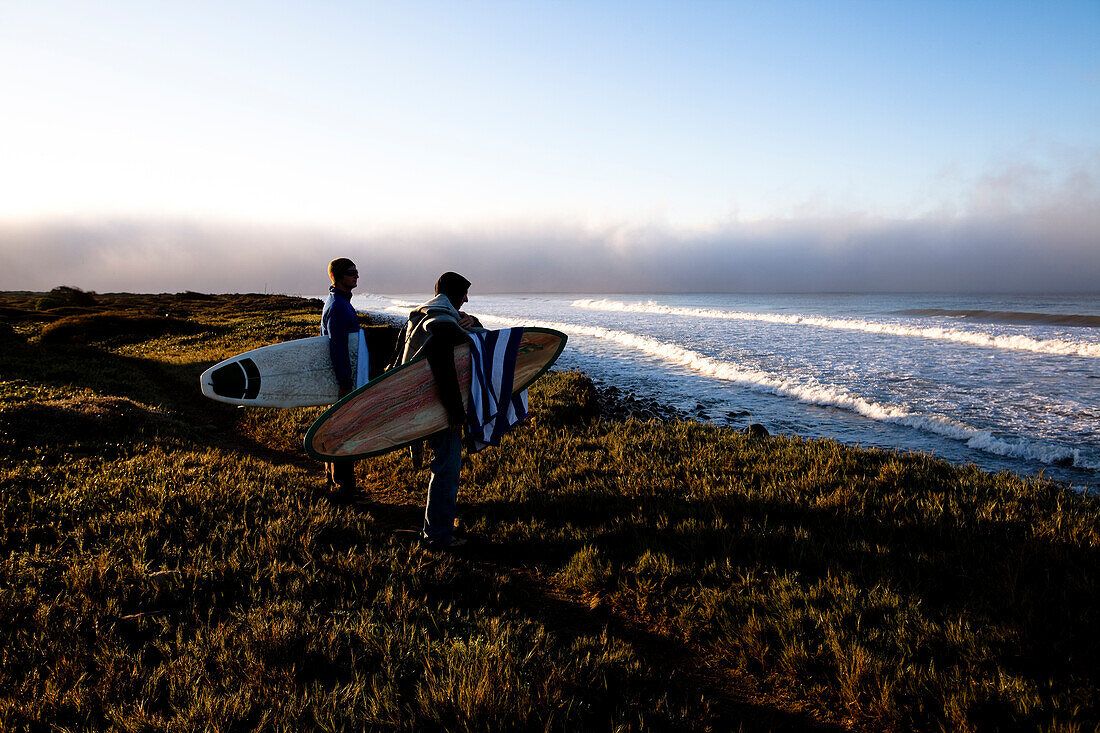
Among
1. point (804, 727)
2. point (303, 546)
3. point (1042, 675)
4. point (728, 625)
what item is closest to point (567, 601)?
point (728, 625)

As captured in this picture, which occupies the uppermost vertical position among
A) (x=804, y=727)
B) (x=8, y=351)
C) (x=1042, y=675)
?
(x=8, y=351)

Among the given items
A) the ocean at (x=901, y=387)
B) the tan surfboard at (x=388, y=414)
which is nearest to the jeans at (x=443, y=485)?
the tan surfboard at (x=388, y=414)

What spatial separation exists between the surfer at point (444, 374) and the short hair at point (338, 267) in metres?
1.55

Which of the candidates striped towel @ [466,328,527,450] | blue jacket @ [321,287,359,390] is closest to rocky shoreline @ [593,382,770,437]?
striped towel @ [466,328,527,450]

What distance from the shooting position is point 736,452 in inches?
319

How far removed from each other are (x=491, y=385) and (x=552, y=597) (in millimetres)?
2128

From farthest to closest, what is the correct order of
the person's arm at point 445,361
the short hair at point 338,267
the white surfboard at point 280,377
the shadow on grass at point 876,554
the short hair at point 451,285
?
1. the white surfboard at point 280,377
2. the short hair at point 338,267
3. the short hair at point 451,285
4. the person's arm at point 445,361
5. the shadow on grass at point 876,554

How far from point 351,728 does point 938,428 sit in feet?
43.8

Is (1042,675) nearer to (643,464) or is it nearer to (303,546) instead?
(643,464)

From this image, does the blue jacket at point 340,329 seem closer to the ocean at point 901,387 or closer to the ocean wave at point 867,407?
the ocean at point 901,387

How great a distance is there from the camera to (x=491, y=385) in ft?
17.3

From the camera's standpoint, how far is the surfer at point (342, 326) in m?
6.26

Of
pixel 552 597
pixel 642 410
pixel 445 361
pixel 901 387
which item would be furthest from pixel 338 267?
pixel 901 387

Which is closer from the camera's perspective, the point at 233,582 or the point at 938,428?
the point at 233,582
